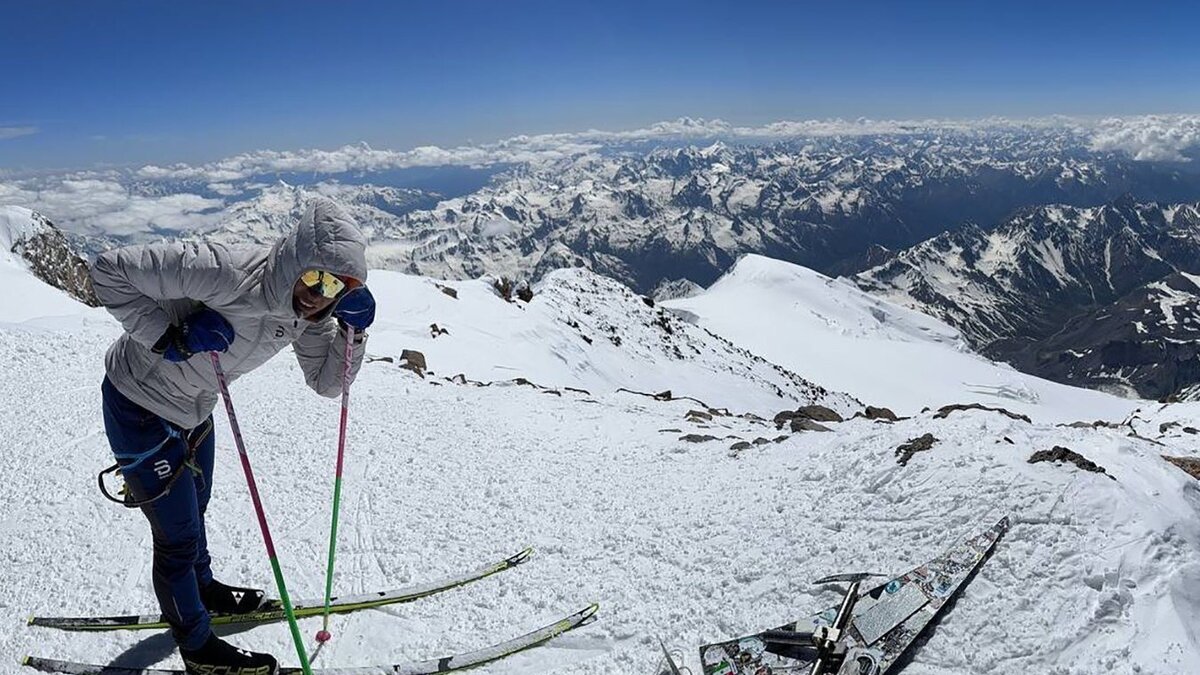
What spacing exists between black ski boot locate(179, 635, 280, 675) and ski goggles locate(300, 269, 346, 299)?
12.5 ft

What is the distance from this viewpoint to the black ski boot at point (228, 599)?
7.22 m

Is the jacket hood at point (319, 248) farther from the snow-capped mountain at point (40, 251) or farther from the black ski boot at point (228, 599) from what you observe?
the snow-capped mountain at point (40, 251)

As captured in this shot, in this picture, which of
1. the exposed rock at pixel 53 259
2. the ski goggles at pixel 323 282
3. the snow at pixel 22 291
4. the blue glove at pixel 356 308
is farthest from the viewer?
the exposed rock at pixel 53 259

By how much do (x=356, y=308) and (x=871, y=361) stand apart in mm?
110417

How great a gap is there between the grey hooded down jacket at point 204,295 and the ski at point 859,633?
206 inches

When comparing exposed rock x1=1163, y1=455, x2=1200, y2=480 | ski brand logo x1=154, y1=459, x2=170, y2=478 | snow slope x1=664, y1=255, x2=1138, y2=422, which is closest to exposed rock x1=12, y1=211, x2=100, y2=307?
ski brand logo x1=154, y1=459, x2=170, y2=478

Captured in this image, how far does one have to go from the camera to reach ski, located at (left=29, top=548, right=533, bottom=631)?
719cm

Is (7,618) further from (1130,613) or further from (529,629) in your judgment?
(1130,613)

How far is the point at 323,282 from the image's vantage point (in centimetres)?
532

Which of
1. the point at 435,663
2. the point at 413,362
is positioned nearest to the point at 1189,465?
the point at 435,663

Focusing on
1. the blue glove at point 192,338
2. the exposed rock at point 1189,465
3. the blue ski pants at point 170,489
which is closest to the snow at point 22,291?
the blue ski pants at point 170,489

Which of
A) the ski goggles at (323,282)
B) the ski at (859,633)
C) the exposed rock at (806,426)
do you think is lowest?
the exposed rock at (806,426)

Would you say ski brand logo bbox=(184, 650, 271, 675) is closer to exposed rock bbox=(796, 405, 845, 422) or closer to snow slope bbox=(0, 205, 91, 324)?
exposed rock bbox=(796, 405, 845, 422)

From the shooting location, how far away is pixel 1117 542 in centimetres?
669
